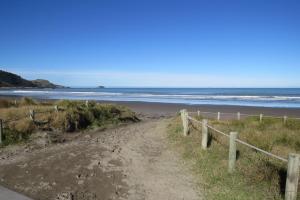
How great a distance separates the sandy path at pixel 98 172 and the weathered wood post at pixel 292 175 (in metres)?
1.99

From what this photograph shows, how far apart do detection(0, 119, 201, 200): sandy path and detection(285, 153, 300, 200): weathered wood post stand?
1994 mm

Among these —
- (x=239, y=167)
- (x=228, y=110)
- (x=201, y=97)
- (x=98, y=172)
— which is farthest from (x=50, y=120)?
(x=201, y=97)

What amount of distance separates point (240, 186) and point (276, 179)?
33.7 inches

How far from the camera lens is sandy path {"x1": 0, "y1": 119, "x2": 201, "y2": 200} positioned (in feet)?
23.7

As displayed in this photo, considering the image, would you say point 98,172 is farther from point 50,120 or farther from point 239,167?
point 50,120

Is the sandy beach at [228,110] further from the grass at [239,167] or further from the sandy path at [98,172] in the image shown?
the sandy path at [98,172]

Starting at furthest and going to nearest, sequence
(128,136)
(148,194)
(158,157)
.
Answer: (128,136) < (158,157) < (148,194)

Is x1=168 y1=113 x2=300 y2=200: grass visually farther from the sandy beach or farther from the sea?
the sea

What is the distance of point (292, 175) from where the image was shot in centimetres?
560

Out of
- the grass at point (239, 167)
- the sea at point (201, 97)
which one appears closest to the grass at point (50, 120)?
the grass at point (239, 167)

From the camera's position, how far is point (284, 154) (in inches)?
438

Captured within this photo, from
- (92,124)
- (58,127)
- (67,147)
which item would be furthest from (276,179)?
(92,124)

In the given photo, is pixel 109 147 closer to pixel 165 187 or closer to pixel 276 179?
pixel 165 187

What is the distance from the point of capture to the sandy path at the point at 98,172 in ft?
23.7
